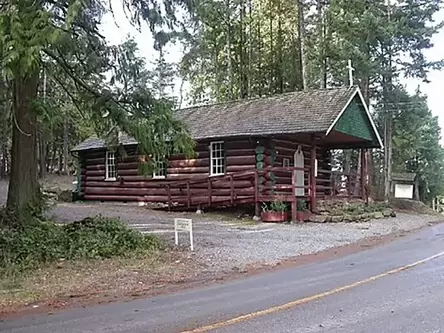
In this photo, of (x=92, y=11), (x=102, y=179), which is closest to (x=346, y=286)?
(x=92, y=11)

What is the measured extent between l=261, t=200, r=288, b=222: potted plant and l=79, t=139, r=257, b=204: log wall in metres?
1.44

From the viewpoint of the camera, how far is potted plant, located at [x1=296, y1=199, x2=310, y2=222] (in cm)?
1867

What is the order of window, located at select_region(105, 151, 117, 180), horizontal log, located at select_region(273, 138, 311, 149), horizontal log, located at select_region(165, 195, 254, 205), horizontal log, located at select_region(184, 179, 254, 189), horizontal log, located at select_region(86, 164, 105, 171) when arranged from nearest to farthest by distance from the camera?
horizontal log, located at select_region(165, 195, 254, 205)
horizontal log, located at select_region(184, 179, 254, 189)
horizontal log, located at select_region(273, 138, 311, 149)
window, located at select_region(105, 151, 117, 180)
horizontal log, located at select_region(86, 164, 105, 171)

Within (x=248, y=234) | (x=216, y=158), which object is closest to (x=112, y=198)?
(x=216, y=158)

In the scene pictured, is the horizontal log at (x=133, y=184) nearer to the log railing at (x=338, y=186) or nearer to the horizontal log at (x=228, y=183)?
the horizontal log at (x=228, y=183)

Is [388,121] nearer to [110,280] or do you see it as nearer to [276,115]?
[276,115]

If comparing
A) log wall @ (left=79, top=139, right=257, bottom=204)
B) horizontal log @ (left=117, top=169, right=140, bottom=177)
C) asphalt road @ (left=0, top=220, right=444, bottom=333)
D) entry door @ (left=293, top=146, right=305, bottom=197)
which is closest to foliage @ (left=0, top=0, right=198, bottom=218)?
asphalt road @ (left=0, top=220, right=444, bottom=333)

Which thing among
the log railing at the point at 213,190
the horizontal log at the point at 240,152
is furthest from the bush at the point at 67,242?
the horizontal log at the point at 240,152

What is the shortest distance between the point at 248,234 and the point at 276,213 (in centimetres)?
372

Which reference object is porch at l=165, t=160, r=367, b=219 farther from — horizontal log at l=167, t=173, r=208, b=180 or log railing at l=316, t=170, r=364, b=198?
horizontal log at l=167, t=173, r=208, b=180

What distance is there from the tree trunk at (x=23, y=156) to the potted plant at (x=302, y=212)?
980cm

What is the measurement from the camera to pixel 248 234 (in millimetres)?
14930

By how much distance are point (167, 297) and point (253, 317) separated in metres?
1.78

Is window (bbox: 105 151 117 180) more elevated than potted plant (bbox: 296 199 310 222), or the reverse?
window (bbox: 105 151 117 180)
